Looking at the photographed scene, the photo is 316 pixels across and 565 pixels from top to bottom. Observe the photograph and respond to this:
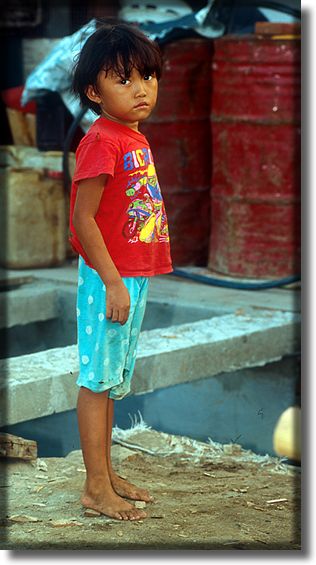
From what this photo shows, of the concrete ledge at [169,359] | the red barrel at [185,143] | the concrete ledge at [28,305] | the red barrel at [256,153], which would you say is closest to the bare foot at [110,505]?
the concrete ledge at [169,359]

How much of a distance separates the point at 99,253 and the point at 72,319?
280 centimetres

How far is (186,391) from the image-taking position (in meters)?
4.61

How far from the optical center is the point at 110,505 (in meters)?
3.00

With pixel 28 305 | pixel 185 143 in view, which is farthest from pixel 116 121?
pixel 185 143

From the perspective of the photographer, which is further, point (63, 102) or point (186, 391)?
point (63, 102)

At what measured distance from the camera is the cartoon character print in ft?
9.30

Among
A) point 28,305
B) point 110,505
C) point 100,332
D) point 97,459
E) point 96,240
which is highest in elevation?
point 96,240

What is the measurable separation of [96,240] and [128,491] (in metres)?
0.78

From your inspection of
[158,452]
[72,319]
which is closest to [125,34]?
[158,452]

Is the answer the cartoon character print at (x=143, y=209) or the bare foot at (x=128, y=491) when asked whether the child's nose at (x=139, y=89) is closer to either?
the cartoon character print at (x=143, y=209)

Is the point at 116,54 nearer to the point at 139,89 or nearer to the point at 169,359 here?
the point at 139,89

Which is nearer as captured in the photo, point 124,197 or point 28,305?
point 124,197

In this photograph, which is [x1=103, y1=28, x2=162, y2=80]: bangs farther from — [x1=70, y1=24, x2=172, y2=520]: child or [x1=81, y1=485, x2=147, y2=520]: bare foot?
[x1=81, y1=485, x2=147, y2=520]: bare foot

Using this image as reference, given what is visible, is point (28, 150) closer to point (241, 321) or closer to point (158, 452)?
point (241, 321)
